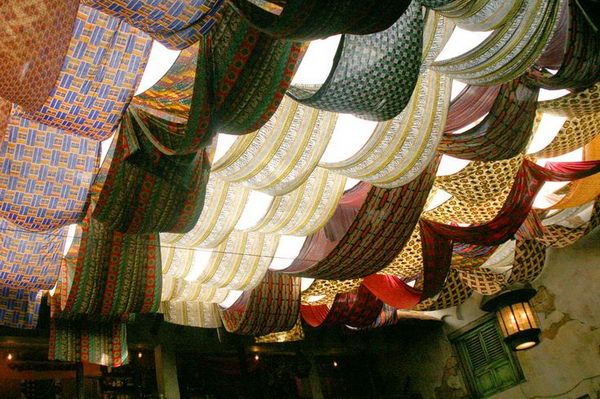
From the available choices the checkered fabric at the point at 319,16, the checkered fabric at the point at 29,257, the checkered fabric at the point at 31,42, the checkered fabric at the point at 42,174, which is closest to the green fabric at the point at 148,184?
the checkered fabric at the point at 42,174

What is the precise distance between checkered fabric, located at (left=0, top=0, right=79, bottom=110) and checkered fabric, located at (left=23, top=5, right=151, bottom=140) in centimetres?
18

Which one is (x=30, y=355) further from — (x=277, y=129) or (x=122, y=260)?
(x=277, y=129)

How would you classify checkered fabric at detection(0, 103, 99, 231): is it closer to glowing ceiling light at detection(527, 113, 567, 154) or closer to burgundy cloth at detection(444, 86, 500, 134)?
burgundy cloth at detection(444, 86, 500, 134)

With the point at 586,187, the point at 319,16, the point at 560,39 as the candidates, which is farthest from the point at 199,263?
the point at 586,187

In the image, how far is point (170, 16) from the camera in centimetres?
212

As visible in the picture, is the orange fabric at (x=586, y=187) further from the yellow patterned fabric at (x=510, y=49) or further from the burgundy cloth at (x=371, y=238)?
the yellow patterned fabric at (x=510, y=49)

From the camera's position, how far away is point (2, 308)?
396 cm

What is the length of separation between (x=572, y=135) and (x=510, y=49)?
1975 mm

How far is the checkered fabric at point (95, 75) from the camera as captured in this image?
233cm

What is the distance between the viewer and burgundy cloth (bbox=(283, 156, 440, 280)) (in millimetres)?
4250

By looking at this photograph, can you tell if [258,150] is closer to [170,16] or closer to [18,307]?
[170,16]

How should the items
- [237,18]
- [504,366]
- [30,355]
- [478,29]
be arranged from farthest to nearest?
[504,366], [30,355], [478,29], [237,18]

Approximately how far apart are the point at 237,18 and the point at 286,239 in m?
2.63

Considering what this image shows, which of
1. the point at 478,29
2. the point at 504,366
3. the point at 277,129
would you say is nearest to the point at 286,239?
the point at 277,129
